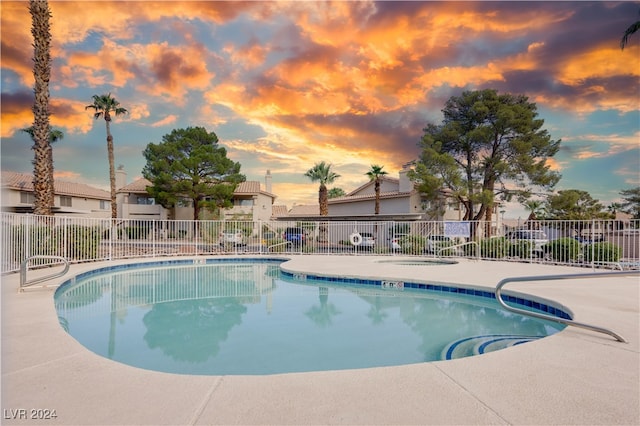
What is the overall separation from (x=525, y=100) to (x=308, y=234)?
18.9 metres

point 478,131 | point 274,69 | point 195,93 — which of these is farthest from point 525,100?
point 195,93

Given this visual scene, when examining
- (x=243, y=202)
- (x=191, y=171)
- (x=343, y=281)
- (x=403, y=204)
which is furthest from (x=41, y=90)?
(x=243, y=202)

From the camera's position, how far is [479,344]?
5.40 metres

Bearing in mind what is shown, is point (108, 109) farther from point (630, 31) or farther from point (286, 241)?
point (630, 31)

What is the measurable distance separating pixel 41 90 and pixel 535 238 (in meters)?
20.6

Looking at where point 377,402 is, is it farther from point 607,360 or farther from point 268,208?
point 268,208

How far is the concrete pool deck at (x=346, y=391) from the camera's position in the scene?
2377 millimetres

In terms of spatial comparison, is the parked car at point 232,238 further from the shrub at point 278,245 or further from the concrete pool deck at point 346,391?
the concrete pool deck at point 346,391

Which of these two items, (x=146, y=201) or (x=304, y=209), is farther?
(x=304, y=209)

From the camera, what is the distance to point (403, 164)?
28.1 m

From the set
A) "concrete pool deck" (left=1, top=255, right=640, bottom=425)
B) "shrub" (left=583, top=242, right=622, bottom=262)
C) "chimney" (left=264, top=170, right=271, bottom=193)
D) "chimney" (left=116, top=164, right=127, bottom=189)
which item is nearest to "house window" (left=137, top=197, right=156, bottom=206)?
"chimney" (left=116, top=164, right=127, bottom=189)

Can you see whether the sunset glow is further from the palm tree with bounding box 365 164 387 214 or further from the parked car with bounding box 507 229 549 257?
the parked car with bounding box 507 229 549 257

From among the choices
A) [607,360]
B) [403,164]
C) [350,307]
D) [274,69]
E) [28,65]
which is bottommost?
[350,307]

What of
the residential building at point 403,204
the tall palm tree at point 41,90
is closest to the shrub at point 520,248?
the residential building at point 403,204
